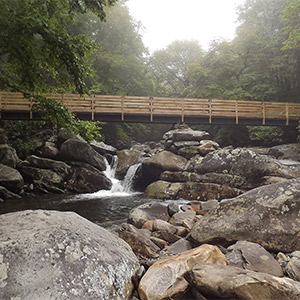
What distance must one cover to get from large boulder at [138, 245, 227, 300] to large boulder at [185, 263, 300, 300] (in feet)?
0.36

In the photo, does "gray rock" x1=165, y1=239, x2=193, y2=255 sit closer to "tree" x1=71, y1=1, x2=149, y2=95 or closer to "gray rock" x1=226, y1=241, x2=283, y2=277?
"gray rock" x1=226, y1=241, x2=283, y2=277

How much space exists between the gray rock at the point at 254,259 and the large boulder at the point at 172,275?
1.16 ft

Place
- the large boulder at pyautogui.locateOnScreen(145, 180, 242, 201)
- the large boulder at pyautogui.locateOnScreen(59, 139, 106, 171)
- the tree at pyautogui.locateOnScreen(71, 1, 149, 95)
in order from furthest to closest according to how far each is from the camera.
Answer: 1. the tree at pyautogui.locateOnScreen(71, 1, 149, 95)
2. the large boulder at pyautogui.locateOnScreen(59, 139, 106, 171)
3. the large boulder at pyautogui.locateOnScreen(145, 180, 242, 201)

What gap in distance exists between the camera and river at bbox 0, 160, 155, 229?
26.4 ft

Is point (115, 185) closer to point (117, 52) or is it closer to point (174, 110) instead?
point (174, 110)

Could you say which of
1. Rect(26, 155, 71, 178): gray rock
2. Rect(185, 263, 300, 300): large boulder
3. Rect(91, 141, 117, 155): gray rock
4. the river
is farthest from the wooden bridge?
Rect(185, 263, 300, 300): large boulder

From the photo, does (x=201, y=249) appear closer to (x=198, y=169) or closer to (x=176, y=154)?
(x=198, y=169)

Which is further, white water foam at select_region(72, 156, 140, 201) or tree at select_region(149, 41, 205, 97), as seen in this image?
tree at select_region(149, 41, 205, 97)

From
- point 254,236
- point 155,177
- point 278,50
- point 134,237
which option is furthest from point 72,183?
point 278,50

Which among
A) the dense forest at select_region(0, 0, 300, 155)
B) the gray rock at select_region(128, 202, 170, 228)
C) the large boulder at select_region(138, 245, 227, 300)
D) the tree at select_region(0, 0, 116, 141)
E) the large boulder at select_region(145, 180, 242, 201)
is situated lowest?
the large boulder at select_region(145, 180, 242, 201)

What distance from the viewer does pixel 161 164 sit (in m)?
12.9

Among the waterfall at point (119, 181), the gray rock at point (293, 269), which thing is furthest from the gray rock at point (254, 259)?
the waterfall at point (119, 181)

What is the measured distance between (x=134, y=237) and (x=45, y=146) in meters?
12.7

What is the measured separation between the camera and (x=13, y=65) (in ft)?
17.6
